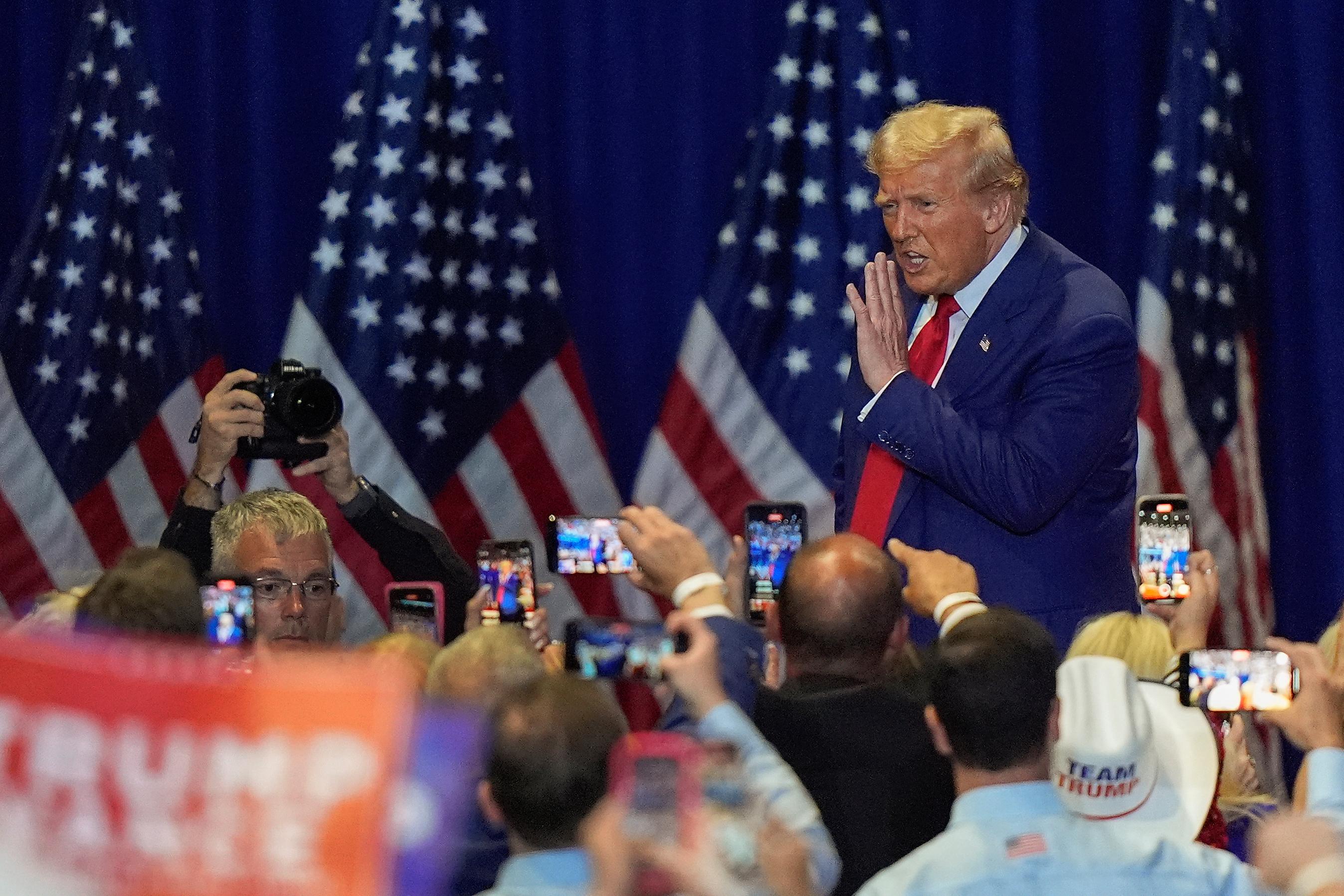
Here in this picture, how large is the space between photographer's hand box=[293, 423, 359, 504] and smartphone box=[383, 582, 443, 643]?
0.72m

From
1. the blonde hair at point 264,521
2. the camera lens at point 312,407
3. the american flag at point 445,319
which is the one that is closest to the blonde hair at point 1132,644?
the blonde hair at point 264,521

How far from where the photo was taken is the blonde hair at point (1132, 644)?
3041mm

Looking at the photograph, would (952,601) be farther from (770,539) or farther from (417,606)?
(417,606)

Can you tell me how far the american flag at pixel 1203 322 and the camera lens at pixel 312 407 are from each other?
8.21 ft

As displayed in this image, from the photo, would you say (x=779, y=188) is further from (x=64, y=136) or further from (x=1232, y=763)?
(x=1232, y=763)

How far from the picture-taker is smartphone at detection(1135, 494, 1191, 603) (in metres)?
3.90

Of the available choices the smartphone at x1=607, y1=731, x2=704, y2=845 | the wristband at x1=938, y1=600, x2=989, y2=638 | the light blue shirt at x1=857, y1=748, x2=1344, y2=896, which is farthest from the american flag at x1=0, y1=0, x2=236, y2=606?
the smartphone at x1=607, y1=731, x2=704, y2=845

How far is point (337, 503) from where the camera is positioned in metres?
4.57

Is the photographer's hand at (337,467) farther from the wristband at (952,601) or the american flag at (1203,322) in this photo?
the american flag at (1203,322)

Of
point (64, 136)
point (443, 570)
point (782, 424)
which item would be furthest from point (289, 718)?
point (64, 136)

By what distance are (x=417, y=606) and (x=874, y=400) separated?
1040mm

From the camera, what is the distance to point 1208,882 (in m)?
2.16

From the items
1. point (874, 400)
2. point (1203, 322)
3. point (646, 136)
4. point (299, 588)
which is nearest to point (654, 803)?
point (874, 400)

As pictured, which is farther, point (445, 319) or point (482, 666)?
point (445, 319)
